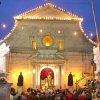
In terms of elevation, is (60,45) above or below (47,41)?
below

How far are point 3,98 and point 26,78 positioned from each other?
3681 cm

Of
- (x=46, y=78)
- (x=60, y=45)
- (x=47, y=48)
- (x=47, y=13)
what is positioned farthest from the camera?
(x=47, y=13)

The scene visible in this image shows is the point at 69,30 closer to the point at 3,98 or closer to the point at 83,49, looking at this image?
the point at 83,49

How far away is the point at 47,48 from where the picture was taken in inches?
1870

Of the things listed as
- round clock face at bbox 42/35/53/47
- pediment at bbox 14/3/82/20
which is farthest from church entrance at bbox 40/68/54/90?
pediment at bbox 14/3/82/20

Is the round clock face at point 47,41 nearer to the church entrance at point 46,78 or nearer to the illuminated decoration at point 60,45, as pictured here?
the illuminated decoration at point 60,45

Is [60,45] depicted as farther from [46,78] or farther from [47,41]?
[46,78]

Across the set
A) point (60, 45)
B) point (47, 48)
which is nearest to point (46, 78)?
point (47, 48)

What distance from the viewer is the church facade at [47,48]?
1831 inches

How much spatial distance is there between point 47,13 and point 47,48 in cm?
427

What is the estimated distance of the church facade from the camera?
46.5 meters

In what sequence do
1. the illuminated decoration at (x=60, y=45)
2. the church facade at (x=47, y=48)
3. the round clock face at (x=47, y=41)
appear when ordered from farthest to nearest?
1. the illuminated decoration at (x=60, y=45)
2. the round clock face at (x=47, y=41)
3. the church facade at (x=47, y=48)

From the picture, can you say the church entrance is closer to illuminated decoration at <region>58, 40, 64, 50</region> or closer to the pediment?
illuminated decoration at <region>58, 40, 64, 50</region>

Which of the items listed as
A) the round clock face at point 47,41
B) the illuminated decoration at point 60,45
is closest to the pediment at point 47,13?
the round clock face at point 47,41
